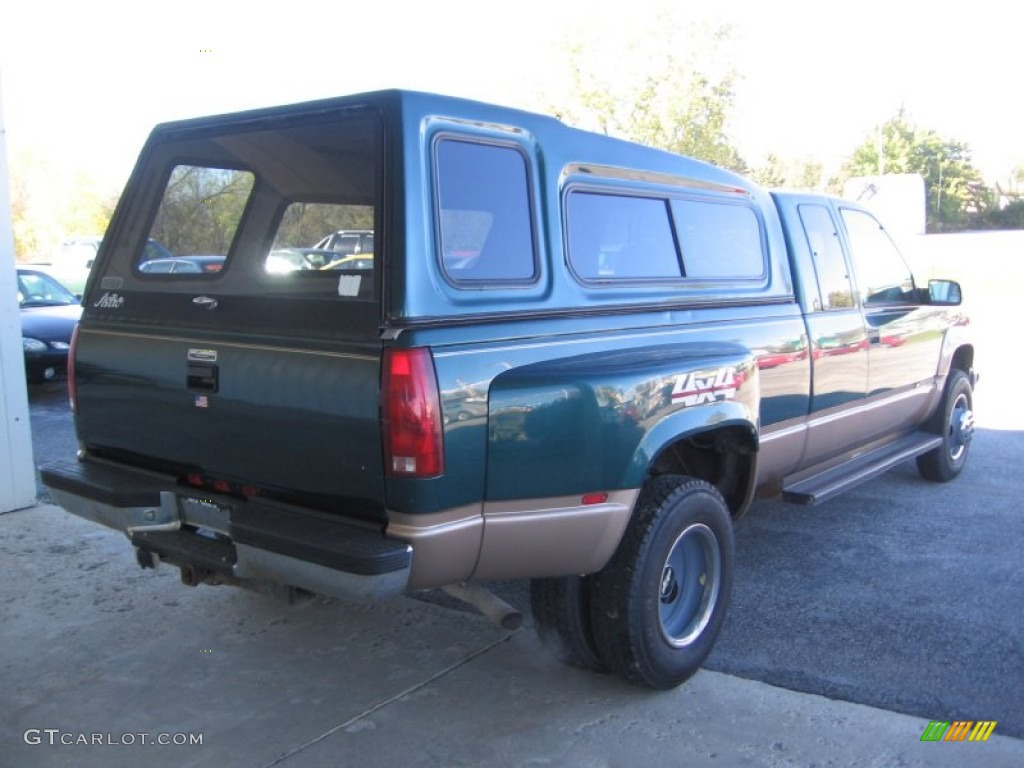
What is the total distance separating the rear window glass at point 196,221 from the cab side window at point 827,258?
3083mm

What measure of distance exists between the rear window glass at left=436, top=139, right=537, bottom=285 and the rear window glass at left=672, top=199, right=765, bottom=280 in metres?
1.17

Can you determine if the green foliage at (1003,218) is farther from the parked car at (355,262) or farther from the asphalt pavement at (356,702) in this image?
the parked car at (355,262)

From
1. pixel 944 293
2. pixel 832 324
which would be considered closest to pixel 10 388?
pixel 832 324

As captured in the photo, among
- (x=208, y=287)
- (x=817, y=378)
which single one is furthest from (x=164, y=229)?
(x=817, y=378)

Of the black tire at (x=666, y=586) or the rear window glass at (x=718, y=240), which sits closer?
the black tire at (x=666, y=586)

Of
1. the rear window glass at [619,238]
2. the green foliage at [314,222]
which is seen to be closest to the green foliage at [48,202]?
the green foliage at [314,222]

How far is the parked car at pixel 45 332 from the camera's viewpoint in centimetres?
1066

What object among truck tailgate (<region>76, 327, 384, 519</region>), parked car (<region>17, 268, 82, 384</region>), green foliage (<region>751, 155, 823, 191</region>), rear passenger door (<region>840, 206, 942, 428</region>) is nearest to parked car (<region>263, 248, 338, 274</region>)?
truck tailgate (<region>76, 327, 384, 519</region>)

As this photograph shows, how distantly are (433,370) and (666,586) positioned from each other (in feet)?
5.11

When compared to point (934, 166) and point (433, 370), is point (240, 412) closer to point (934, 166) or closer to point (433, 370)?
point (433, 370)

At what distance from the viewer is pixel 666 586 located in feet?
12.9

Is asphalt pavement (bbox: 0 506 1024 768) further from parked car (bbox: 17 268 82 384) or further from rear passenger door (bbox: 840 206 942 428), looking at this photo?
parked car (bbox: 17 268 82 384)

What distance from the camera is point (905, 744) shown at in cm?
342

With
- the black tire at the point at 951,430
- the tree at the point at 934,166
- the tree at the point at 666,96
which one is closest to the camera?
the black tire at the point at 951,430
